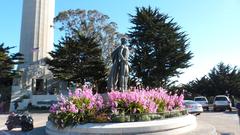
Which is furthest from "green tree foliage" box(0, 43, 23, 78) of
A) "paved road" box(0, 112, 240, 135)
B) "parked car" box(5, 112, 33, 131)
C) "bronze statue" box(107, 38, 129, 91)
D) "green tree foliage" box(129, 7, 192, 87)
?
"bronze statue" box(107, 38, 129, 91)

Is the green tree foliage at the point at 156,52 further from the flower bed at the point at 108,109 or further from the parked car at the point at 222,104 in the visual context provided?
the flower bed at the point at 108,109

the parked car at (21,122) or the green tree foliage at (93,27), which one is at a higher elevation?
the green tree foliage at (93,27)

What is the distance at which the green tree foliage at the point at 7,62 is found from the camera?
4941 centimetres

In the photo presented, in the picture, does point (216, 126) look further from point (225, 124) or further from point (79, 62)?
point (79, 62)

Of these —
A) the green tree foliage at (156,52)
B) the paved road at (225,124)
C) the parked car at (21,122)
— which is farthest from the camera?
the green tree foliage at (156,52)

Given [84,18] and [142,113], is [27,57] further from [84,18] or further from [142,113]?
[142,113]

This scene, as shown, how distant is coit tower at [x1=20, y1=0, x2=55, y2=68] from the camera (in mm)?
56125

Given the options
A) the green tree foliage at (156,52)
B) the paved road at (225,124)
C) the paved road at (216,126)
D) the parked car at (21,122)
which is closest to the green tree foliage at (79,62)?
the green tree foliage at (156,52)

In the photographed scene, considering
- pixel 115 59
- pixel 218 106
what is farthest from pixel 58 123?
pixel 218 106

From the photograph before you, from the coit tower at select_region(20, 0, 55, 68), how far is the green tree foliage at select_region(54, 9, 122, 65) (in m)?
2.91

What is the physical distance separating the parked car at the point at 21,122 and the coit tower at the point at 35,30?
3679 cm

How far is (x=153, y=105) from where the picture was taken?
14.3 meters

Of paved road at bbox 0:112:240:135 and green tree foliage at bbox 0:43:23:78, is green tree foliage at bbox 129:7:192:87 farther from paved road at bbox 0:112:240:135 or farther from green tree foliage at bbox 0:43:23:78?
paved road at bbox 0:112:240:135

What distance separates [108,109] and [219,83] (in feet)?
149
